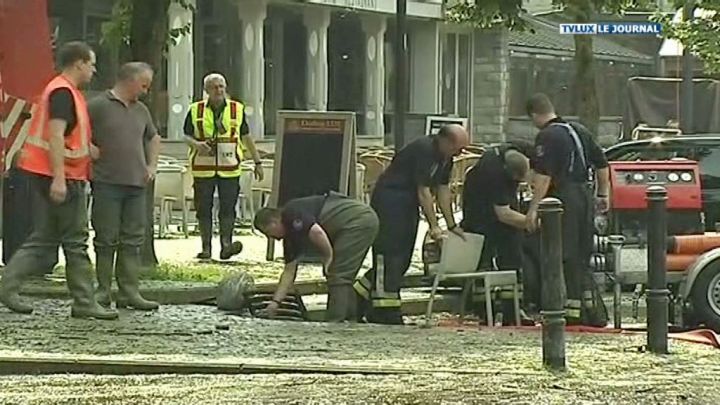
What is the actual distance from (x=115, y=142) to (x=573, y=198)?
12.2 feet

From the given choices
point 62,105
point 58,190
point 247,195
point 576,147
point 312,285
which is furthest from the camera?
point 247,195

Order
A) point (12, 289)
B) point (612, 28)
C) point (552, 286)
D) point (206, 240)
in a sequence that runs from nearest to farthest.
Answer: point (552, 286)
point (12, 289)
point (206, 240)
point (612, 28)

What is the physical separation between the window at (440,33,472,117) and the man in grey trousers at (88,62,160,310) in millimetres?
32483

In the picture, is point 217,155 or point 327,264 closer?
point 327,264

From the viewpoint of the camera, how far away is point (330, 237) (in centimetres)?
1302

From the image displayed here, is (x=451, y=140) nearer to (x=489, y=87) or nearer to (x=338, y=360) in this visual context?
(x=338, y=360)

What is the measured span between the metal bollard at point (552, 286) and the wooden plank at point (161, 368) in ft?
0.94

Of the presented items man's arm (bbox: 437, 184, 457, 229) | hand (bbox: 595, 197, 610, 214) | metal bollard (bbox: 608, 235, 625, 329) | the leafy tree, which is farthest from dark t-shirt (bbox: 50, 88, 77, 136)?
the leafy tree

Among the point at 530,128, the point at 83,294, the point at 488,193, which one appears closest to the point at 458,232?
the point at 488,193

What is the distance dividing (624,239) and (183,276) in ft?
13.2

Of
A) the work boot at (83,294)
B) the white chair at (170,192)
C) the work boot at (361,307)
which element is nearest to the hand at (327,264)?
the work boot at (361,307)

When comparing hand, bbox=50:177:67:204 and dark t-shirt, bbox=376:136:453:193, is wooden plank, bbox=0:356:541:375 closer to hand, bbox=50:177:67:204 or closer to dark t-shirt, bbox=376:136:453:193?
hand, bbox=50:177:67:204

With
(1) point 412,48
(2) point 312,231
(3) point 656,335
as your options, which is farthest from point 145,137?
(1) point 412,48

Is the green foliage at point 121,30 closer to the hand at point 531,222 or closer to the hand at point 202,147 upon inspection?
the hand at point 202,147
